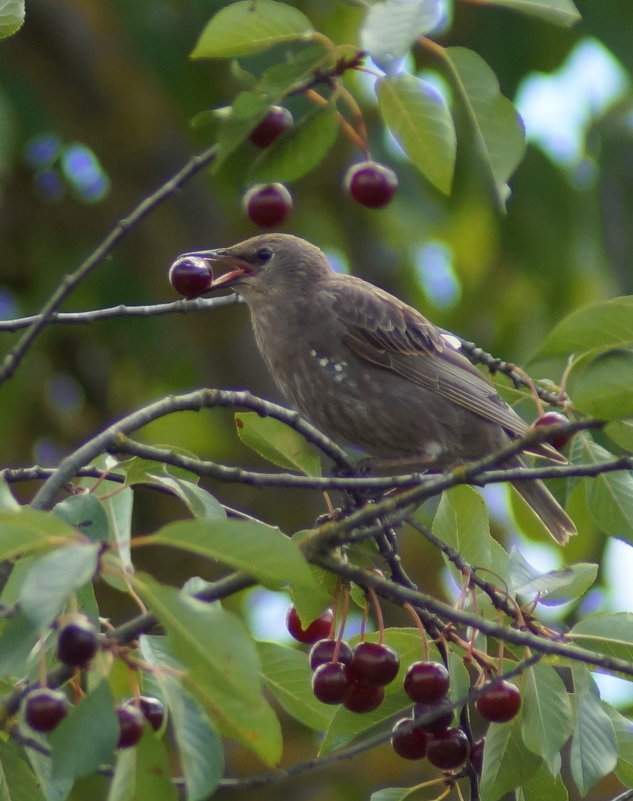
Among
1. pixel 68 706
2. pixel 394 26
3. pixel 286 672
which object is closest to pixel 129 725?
pixel 68 706

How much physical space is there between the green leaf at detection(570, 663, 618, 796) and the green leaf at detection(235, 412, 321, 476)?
0.90 metres

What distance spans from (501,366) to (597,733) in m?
1.59

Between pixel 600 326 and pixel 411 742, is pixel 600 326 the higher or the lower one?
the higher one

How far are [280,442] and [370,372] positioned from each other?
1.88m

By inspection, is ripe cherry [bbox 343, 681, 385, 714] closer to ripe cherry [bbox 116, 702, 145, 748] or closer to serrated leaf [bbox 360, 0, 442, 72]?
ripe cherry [bbox 116, 702, 145, 748]

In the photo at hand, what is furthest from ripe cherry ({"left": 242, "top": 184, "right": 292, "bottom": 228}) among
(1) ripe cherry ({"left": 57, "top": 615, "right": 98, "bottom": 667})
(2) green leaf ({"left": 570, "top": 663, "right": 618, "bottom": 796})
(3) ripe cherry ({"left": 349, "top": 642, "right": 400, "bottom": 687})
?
(1) ripe cherry ({"left": 57, "top": 615, "right": 98, "bottom": 667})

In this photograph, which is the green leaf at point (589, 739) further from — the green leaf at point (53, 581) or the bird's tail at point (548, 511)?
the bird's tail at point (548, 511)

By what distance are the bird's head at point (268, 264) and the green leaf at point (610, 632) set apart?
98.5 inches

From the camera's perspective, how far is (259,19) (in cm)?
282

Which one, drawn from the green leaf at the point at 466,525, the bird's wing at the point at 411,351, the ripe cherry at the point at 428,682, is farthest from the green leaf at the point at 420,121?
the bird's wing at the point at 411,351

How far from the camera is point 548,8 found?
9.00 ft

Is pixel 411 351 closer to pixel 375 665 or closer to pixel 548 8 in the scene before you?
pixel 375 665

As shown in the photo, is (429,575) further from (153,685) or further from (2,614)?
(2,614)

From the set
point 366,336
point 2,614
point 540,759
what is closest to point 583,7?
point 366,336
